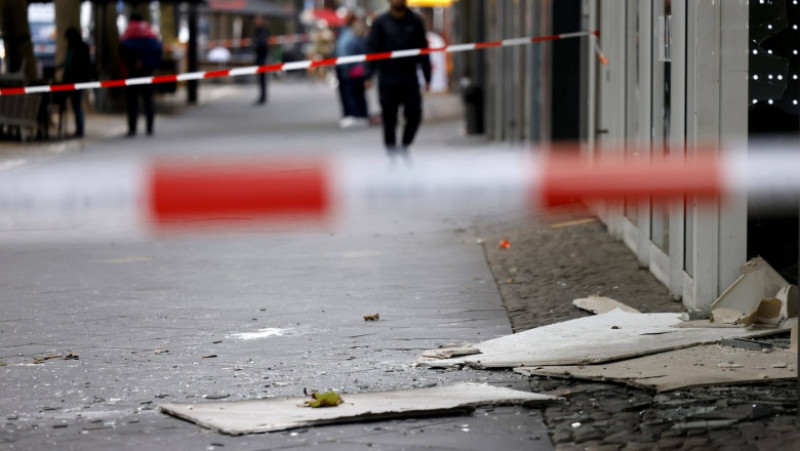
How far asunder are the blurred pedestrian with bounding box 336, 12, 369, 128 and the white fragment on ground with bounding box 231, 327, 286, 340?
18172 mm

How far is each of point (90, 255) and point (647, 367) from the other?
212 inches

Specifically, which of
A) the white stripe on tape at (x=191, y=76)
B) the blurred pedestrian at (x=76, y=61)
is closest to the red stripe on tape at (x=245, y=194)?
the white stripe on tape at (x=191, y=76)

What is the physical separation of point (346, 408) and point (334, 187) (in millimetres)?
9913

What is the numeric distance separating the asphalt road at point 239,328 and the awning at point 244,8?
39688 millimetres

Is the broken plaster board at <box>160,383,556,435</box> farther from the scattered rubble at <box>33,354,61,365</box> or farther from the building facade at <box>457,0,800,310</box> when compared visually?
the building facade at <box>457,0,800,310</box>

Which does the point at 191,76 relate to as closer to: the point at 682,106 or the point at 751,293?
the point at 682,106

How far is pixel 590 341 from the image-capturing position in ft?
23.8

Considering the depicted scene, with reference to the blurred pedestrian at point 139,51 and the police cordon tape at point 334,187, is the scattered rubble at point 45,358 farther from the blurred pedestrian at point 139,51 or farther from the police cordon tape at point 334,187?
the blurred pedestrian at point 139,51

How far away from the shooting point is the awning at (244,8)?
172ft

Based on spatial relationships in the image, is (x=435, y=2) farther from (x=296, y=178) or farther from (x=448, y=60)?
(x=296, y=178)

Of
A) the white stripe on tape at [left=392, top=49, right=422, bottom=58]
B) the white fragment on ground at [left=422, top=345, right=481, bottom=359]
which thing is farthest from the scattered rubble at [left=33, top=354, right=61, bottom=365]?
the white stripe on tape at [left=392, top=49, right=422, bottom=58]

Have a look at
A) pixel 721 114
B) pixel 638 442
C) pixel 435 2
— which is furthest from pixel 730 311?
pixel 435 2

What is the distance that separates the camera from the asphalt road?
19.0ft

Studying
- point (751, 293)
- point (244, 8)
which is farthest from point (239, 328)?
point (244, 8)
